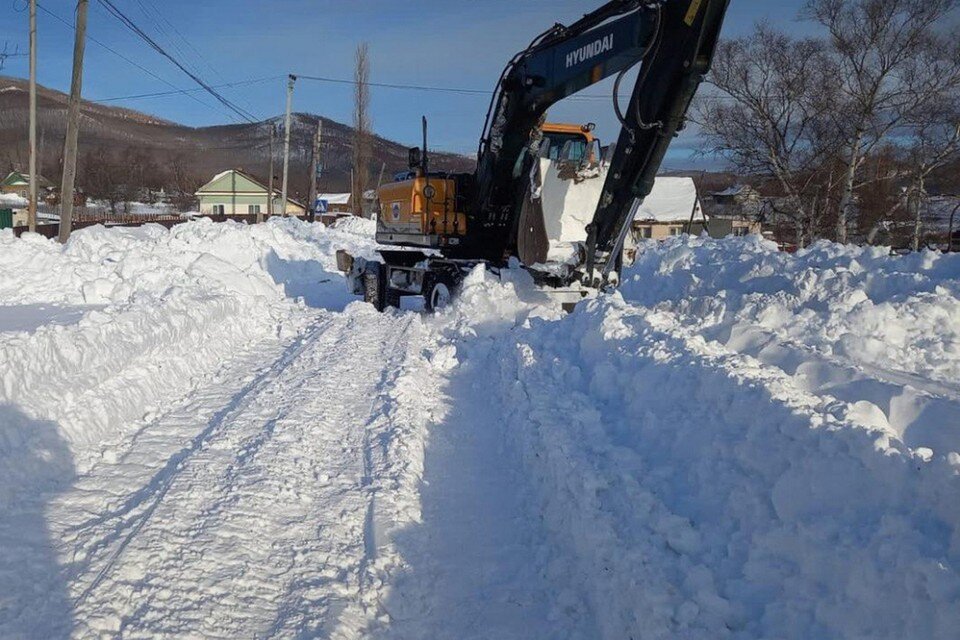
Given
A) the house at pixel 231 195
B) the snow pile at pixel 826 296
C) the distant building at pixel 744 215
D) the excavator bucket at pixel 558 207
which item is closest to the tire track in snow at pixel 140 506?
the excavator bucket at pixel 558 207

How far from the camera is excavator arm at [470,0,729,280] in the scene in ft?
24.2

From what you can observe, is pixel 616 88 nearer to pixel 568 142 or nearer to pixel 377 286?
pixel 568 142

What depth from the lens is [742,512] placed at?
349cm

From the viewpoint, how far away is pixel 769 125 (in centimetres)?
2702

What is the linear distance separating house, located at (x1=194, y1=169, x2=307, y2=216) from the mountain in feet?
13.3

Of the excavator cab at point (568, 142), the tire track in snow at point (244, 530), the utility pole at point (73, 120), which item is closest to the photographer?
the tire track in snow at point (244, 530)

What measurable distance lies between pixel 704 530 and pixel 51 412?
488 centimetres

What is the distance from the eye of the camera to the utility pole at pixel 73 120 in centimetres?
1827

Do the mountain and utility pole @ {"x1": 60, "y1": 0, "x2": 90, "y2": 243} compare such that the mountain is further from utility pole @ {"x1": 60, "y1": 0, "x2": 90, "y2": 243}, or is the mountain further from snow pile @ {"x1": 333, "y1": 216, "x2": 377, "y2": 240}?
utility pole @ {"x1": 60, "y1": 0, "x2": 90, "y2": 243}

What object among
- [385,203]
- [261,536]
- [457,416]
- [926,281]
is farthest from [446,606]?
[385,203]

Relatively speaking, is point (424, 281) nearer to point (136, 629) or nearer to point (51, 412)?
point (51, 412)

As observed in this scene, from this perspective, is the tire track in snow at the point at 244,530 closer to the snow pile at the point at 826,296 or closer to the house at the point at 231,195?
the snow pile at the point at 826,296

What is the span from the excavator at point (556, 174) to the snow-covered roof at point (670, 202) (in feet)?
125

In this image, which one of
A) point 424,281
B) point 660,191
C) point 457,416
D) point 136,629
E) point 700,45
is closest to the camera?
point 136,629
